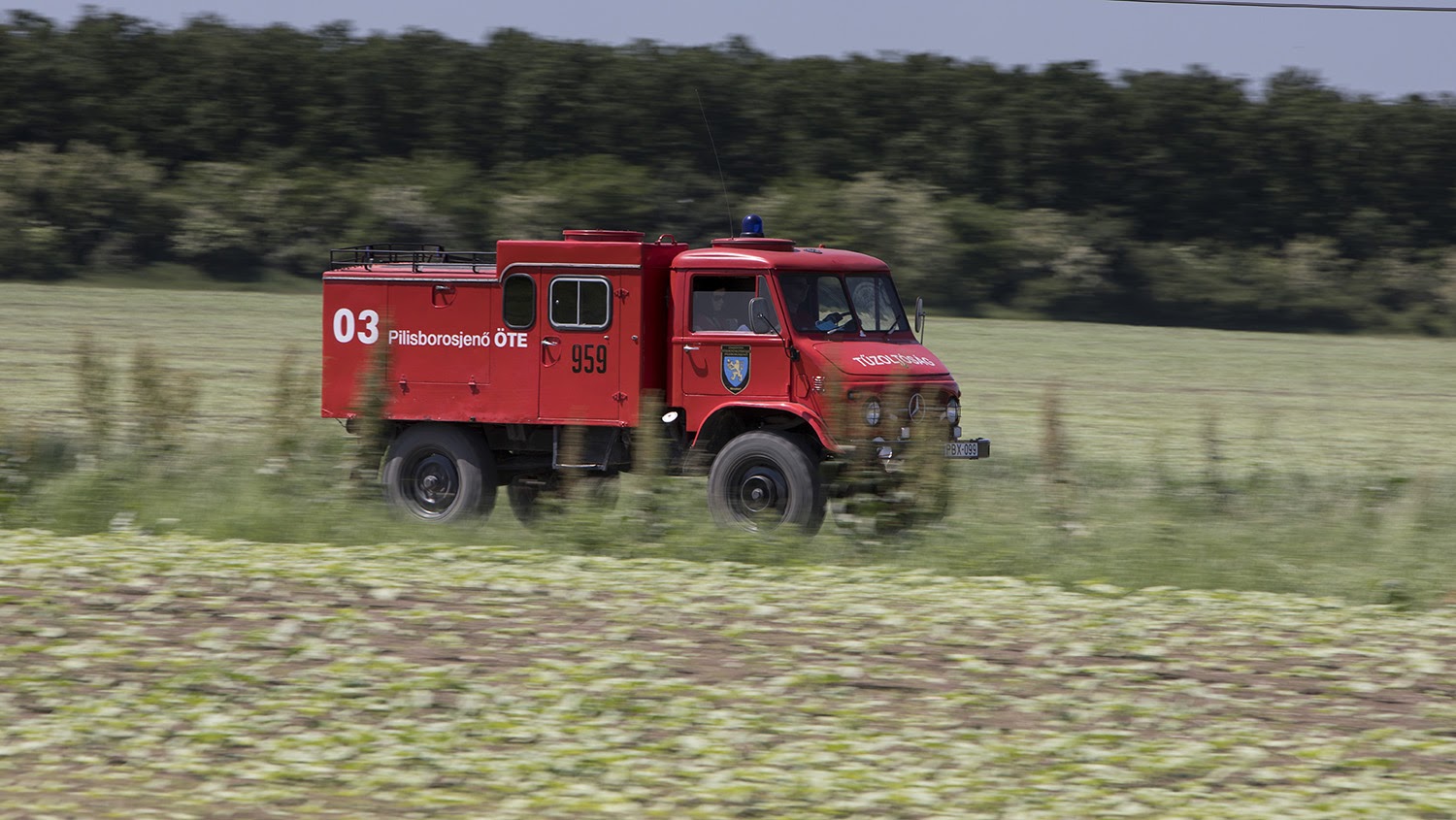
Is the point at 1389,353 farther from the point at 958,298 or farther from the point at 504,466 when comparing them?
the point at 504,466

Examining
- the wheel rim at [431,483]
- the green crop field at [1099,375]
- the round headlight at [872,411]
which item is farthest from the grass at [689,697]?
the green crop field at [1099,375]

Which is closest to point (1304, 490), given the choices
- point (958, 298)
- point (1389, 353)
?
point (1389, 353)

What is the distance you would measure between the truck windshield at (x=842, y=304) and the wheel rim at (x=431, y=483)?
3.06 metres

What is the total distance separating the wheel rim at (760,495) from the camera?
12.3m

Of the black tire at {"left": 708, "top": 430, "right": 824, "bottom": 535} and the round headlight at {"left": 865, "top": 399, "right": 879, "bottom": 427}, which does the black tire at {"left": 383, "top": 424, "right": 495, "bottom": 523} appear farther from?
the round headlight at {"left": 865, "top": 399, "right": 879, "bottom": 427}

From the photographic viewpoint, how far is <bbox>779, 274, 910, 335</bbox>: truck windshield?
507 inches

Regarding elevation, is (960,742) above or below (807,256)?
below

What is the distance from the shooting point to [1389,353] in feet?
135

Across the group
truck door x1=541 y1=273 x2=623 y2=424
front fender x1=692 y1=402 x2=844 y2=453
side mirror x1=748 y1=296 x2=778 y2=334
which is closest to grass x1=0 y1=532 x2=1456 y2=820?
front fender x1=692 y1=402 x2=844 y2=453

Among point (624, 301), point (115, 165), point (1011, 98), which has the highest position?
point (1011, 98)

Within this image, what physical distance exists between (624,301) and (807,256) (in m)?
1.42

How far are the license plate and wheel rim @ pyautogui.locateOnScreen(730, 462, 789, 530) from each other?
47.2 inches

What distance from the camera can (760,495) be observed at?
12.4 meters

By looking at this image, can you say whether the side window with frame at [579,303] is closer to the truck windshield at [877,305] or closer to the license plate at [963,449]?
the truck windshield at [877,305]
